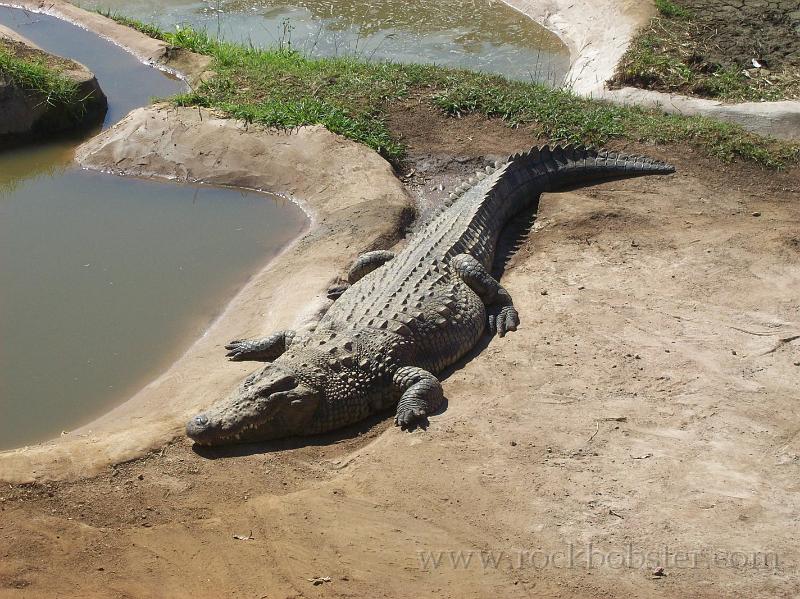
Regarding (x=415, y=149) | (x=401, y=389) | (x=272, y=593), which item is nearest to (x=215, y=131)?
(x=415, y=149)

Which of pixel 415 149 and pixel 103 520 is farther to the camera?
pixel 415 149

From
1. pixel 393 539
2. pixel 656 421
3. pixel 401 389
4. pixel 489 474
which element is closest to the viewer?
pixel 393 539

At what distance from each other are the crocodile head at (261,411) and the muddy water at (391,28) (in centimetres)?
832

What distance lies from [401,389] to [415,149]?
4.50 meters

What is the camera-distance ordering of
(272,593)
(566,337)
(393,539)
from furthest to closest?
(566,337) < (393,539) < (272,593)

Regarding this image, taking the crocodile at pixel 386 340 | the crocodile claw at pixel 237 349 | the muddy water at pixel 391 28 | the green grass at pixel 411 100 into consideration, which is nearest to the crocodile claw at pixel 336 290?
the crocodile at pixel 386 340

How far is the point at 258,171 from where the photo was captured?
9578 mm

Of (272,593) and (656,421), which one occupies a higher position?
(656,421)

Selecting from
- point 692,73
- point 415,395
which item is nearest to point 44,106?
point 415,395

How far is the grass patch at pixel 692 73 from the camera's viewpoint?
10.8m

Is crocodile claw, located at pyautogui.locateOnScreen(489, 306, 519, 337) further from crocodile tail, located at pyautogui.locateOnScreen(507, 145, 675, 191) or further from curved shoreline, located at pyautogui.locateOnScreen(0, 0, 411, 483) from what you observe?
crocodile tail, located at pyautogui.locateOnScreen(507, 145, 675, 191)

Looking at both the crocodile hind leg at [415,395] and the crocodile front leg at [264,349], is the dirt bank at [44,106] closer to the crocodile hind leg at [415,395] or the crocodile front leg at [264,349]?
the crocodile front leg at [264,349]

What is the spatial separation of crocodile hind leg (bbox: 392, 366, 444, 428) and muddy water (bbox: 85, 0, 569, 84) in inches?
311

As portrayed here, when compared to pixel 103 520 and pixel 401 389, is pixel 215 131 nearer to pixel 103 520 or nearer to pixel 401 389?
pixel 401 389
